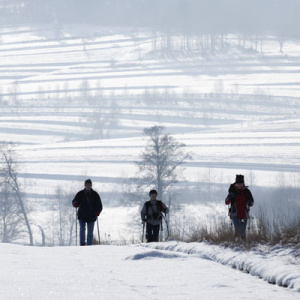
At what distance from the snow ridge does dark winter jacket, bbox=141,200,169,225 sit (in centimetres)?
269

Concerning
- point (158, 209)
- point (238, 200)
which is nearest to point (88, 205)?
point (158, 209)

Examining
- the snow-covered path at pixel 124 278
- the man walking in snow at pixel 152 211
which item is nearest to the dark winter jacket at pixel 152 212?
the man walking in snow at pixel 152 211

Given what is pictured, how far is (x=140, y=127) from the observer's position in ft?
447

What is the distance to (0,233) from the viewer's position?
5069 cm

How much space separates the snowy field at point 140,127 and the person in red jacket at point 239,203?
31696 millimetres

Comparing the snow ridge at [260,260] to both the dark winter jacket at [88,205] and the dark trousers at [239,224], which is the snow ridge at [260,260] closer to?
the dark trousers at [239,224]

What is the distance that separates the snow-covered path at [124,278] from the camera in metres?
7.85

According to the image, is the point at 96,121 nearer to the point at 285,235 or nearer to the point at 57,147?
the point at 57,147

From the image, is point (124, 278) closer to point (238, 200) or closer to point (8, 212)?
point (238, 200)

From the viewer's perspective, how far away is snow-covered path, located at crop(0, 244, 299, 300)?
7848mm

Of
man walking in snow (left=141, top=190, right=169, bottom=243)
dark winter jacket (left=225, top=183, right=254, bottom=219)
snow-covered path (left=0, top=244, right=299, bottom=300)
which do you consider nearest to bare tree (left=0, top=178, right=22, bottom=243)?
man walking in snow (left=141, top=190, right=169, bottom=243)

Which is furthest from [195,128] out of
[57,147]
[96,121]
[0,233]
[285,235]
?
[285,235]

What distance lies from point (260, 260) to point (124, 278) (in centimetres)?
191

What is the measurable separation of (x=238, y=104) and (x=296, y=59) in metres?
48.1
